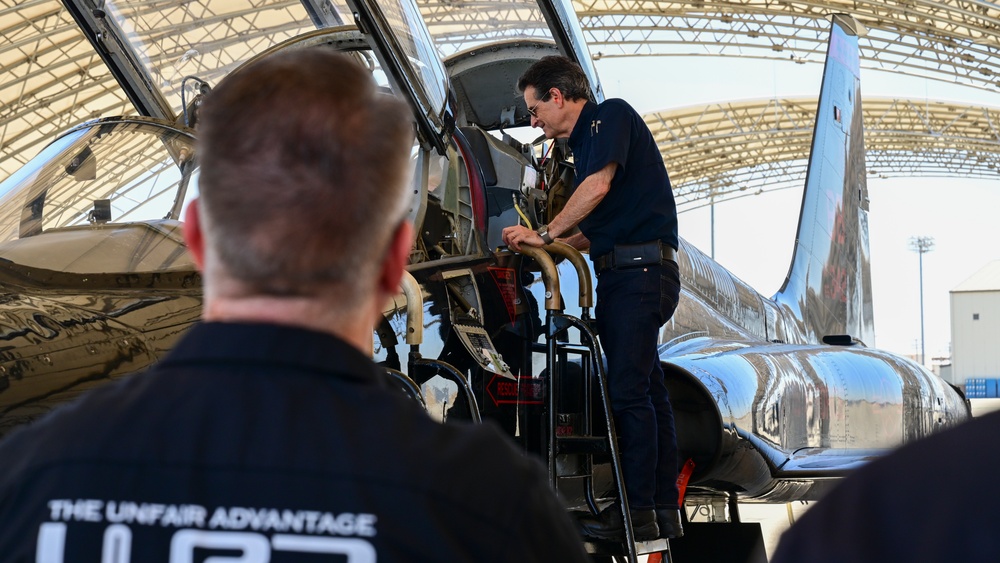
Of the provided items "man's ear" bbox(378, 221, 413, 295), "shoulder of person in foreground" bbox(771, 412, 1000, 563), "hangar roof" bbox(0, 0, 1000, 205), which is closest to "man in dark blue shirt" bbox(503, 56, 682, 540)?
"hangar roof" bbox(0, 0, 1000, 205)

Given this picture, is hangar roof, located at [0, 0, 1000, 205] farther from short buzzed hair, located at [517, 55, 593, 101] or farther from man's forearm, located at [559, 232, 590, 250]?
man's forearm, located at [559, 232, 590, 250]

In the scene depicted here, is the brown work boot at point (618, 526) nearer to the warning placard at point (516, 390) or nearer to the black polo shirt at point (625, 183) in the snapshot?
the warning placard at point (516, 390)

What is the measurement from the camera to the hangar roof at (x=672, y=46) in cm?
481

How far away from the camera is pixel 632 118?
4562 millimetres

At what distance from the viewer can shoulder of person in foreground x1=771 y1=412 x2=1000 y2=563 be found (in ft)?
2.76

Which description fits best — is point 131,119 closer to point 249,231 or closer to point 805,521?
point 249,231

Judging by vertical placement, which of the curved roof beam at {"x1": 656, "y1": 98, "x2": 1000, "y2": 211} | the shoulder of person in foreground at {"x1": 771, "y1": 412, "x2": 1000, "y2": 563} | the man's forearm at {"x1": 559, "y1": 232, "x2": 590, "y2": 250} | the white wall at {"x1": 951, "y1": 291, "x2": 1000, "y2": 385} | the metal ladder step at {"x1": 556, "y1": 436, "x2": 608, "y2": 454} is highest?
the curved roof beam at {"x1": 656, "y1": 98, "x2": 1000, "y2": 211}

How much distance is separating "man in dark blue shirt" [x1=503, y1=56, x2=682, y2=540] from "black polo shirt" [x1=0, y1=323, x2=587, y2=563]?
Result: 129 inches

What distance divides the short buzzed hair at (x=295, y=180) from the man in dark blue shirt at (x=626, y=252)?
318cm

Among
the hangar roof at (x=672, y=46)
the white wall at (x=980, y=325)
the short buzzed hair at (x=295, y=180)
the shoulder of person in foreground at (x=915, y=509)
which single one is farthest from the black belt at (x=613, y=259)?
the white wall at (x=980, y=325)

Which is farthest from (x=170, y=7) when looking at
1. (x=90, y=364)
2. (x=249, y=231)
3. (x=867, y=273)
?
(x=867, y=273)

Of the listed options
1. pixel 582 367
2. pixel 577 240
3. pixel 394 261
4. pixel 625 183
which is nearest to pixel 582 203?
pixel 625 183

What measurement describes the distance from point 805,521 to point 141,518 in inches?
24.7

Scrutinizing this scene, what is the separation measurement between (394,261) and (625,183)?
3.41 meters
